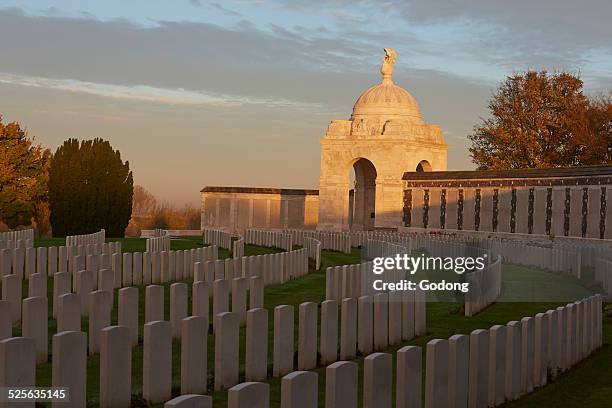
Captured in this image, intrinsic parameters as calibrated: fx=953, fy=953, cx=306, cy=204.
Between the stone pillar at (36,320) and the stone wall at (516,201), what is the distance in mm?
39268

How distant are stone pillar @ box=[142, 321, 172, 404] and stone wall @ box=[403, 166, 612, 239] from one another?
40193 millimetres

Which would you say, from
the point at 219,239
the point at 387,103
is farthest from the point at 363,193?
the point at 219,239

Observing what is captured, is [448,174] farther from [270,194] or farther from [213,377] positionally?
[213,377]

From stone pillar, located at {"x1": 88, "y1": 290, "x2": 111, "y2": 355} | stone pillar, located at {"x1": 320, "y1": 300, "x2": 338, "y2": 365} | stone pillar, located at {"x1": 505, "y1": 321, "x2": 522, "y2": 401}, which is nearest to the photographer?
stone pillar, located at {"x1": 505, "y1": 321, "x2": 522, "y2": 401}

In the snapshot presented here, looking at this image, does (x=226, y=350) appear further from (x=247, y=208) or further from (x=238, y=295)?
(x=247, y=208)

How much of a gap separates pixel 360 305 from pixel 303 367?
1583 millimetres

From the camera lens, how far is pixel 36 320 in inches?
374

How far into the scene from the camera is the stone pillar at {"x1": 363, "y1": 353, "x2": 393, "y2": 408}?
21.5ft

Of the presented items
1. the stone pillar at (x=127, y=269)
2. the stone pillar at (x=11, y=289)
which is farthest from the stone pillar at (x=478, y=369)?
the stone pillar at (x=127, y=269)

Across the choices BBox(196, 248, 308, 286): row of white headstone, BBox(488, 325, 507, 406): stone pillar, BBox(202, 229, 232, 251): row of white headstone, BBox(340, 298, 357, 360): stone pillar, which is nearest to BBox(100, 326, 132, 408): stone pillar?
BBox(488, 325, 507, 406): stone pillar

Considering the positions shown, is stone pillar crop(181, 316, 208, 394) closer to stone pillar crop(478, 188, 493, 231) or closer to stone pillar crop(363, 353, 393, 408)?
stone pillar crop(363, 353, 393, 408)

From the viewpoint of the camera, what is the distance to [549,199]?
49.5 m

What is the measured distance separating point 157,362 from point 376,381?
2.13 meters

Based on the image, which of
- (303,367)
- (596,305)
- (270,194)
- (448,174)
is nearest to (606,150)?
(448,174)
